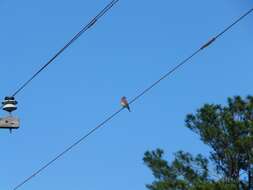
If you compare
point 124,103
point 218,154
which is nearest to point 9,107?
point 124,103

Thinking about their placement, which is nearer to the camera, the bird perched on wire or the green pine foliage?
the bird perched on wire

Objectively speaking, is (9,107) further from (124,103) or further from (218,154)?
(218,154)

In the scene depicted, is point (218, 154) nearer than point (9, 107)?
No

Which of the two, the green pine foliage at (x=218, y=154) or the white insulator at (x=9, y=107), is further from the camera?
the green pine foliage at (x=218, y=154)

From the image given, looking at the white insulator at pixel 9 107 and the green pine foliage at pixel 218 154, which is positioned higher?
the green pine foliage at pixel 218 154

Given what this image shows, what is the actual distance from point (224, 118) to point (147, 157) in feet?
9.79

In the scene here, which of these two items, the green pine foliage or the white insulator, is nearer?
the white insulator

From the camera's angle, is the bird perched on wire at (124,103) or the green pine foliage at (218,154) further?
the green pine foliage at (218,154)

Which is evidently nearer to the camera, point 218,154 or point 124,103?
point 124,103

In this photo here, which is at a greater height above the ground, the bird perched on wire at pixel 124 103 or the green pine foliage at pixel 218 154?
the green pine foliage at pixel 218 154

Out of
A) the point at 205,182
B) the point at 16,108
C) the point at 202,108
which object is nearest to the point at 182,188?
the point at 205,182

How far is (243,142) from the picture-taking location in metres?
24.4

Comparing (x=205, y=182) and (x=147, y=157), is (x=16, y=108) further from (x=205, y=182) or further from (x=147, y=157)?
(x=147, y=157)

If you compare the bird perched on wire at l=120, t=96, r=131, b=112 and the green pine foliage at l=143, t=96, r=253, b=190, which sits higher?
the green pine foliage at l=143, t=96, r=253, b=190
